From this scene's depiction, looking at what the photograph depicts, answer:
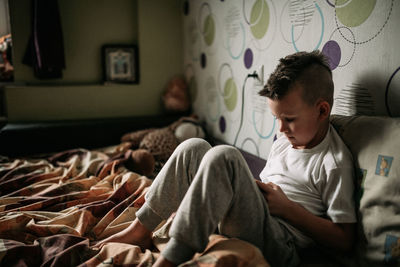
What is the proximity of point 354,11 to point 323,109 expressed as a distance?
40cm

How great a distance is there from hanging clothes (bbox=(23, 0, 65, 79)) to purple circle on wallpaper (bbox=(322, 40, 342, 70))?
6.72 feet

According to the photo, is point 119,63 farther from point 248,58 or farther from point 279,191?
point 279,191

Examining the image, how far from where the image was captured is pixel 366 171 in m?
0.93

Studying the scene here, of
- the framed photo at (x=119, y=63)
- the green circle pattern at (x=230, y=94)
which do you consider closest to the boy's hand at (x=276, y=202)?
the green circle pattern at (x=230, y=94)

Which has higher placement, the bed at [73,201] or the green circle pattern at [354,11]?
the green circle pattern at [354,11]

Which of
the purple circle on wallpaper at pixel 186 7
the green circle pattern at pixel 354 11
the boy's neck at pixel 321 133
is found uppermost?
the purple circle on wallpaper at pixel 186 7

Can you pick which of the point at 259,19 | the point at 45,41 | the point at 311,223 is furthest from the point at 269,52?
the point at 45,41

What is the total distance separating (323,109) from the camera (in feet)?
3.36

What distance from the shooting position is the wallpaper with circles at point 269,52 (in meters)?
1.05

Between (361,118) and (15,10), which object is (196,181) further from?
(15,10)

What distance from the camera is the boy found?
0.85m

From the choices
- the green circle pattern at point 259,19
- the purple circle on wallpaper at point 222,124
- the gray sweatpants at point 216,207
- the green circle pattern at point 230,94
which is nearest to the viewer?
the gray sweatpants at point 216,207

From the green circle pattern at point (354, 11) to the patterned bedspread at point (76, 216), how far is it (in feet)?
2.82

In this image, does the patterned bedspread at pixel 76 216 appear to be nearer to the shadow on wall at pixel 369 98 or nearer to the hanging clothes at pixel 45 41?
the shadow on wall at pixel 369 98
